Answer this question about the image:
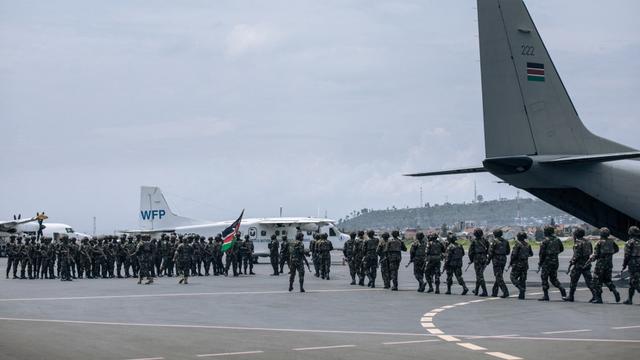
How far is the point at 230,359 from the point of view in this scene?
11328 millimetres

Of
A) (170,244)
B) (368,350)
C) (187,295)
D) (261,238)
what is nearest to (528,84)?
(187,295)

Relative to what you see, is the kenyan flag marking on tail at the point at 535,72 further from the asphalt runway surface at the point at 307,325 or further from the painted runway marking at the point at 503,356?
the painted runway marking at the point at 503,356

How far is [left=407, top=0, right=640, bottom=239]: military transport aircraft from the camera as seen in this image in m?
27.9

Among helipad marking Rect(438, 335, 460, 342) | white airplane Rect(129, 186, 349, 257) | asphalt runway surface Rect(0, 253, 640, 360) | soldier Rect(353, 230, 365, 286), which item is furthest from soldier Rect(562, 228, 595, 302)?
white airplane Rect(129, 186, 349, 257)

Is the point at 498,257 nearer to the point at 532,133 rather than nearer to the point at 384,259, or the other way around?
the point at 384,259

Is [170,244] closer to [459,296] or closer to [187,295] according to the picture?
[187,295]

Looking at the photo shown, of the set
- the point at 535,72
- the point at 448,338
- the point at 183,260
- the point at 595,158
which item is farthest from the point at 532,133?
the point at 448,338

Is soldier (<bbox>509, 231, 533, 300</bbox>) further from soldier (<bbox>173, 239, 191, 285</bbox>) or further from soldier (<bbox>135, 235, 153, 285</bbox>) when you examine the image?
soldier (<bbox>135, 235, 153, 285</bbox>)

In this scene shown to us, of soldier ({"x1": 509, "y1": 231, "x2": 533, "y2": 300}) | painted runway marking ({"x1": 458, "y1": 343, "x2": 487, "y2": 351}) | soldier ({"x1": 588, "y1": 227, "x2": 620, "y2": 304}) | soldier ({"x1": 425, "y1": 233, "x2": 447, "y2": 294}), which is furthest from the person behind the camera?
soldier ({"x1": 425, "y1": 233, "x2": 447, "y2": 294})

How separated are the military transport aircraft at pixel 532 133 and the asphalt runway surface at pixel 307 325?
4602 millimetres

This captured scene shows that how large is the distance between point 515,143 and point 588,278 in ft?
26.7

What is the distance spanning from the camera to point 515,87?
92.6 feet

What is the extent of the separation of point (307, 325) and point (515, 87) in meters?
15.5

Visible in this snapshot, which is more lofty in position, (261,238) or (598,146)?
(598,146)
